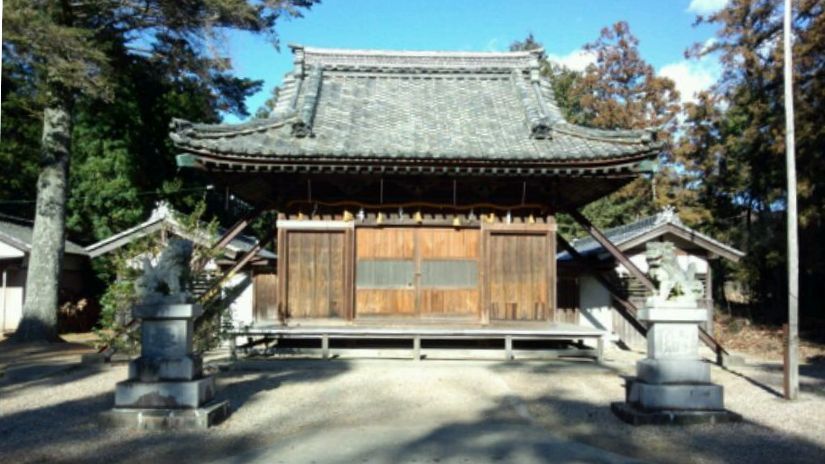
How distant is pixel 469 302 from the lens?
43.0 feet

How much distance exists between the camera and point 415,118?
14258 millimetres

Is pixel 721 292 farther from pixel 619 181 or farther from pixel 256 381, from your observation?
pixel 256 381

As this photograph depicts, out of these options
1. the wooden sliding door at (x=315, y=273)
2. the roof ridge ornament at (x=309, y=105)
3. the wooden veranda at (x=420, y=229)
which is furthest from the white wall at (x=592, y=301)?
the roof ridge ornament at (x=309, y=105)

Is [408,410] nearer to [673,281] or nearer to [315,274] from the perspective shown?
[673,281]

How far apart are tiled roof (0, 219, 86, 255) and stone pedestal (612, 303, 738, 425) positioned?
1922 centimetres

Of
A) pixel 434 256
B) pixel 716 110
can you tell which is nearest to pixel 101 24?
pixel 434 256

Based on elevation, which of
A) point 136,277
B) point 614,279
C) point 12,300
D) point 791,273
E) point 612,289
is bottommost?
point 12,300

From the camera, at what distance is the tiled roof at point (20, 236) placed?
2141 centimetres

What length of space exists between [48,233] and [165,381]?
11.3 metres

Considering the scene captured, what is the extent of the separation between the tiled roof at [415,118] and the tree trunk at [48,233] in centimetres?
604

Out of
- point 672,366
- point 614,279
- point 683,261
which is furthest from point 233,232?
point 683,261

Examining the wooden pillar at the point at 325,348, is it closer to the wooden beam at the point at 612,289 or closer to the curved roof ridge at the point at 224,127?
the curved roof ridge at the point at 224,127

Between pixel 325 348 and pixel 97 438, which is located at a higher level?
pixel 325 348

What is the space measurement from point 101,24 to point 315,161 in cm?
966
